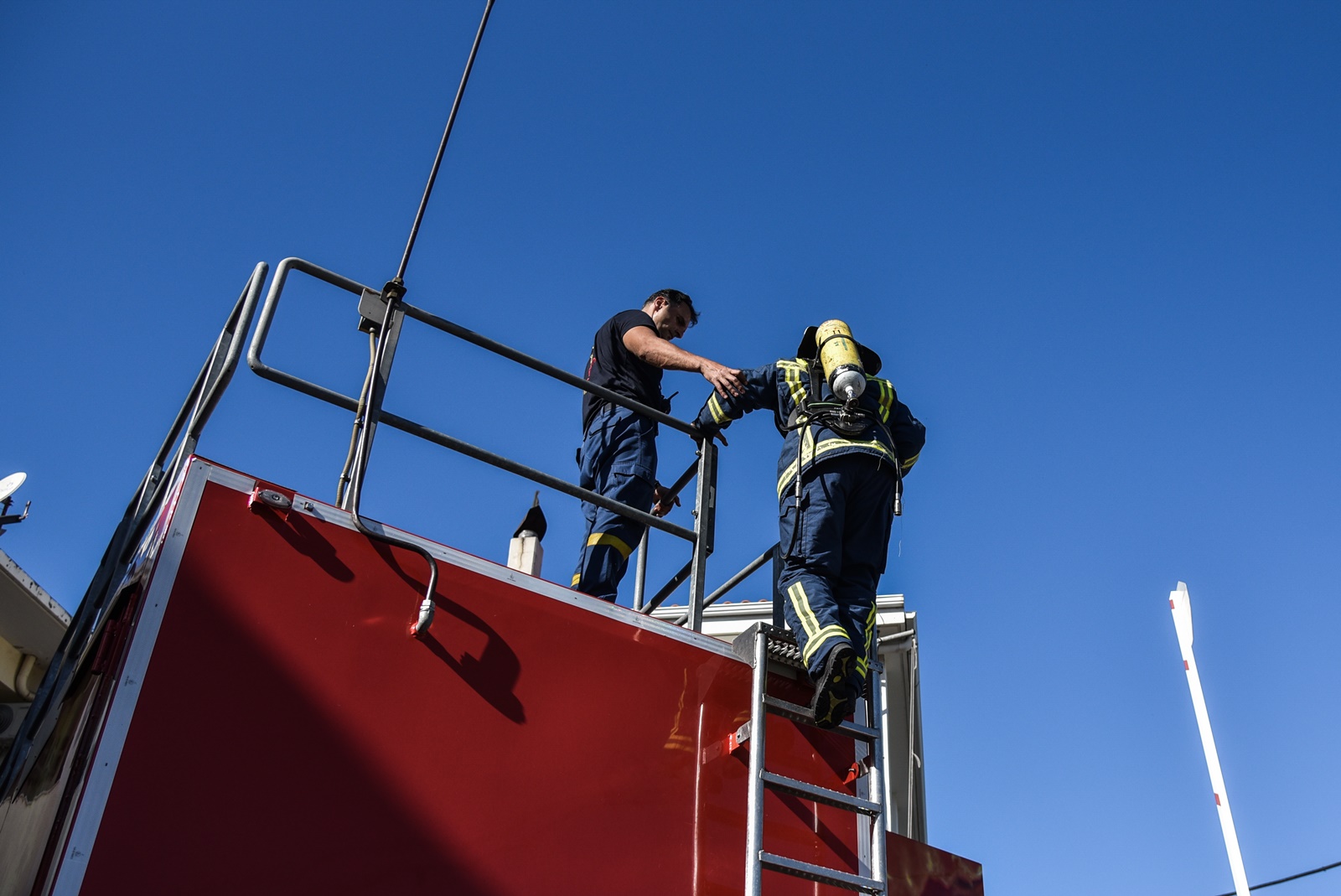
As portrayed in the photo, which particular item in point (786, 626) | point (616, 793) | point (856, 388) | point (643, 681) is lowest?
point (616, 793)

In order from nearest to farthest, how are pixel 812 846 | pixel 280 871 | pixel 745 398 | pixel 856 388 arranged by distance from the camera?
pixel 280 871 < pixel 812 846 < pixel 856 388 < pixel 745 398

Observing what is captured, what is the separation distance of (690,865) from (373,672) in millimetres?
1296

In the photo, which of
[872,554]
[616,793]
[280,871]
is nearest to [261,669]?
[280,871]

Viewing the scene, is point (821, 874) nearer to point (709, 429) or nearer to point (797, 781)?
point (797, 781)

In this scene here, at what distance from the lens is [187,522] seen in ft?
11.7

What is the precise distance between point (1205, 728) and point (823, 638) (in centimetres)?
719

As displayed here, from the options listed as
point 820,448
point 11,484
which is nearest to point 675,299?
point 820,448

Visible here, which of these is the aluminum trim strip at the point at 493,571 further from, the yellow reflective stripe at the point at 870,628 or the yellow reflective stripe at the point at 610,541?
the yellow reflective stripe at the point at 610,541

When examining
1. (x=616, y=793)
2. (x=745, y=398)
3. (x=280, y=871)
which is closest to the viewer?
(x=280, y=871)

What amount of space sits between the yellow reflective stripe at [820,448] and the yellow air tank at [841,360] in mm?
194

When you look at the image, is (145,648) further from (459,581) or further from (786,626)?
(786,626)

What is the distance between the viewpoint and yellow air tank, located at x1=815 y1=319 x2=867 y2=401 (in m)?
4.78

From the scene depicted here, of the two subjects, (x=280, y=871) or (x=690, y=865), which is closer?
(x=280, y=871)

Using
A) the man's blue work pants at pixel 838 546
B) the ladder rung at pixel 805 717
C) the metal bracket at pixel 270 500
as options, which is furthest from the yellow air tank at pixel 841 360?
the metal bracket at pixel 270 500
